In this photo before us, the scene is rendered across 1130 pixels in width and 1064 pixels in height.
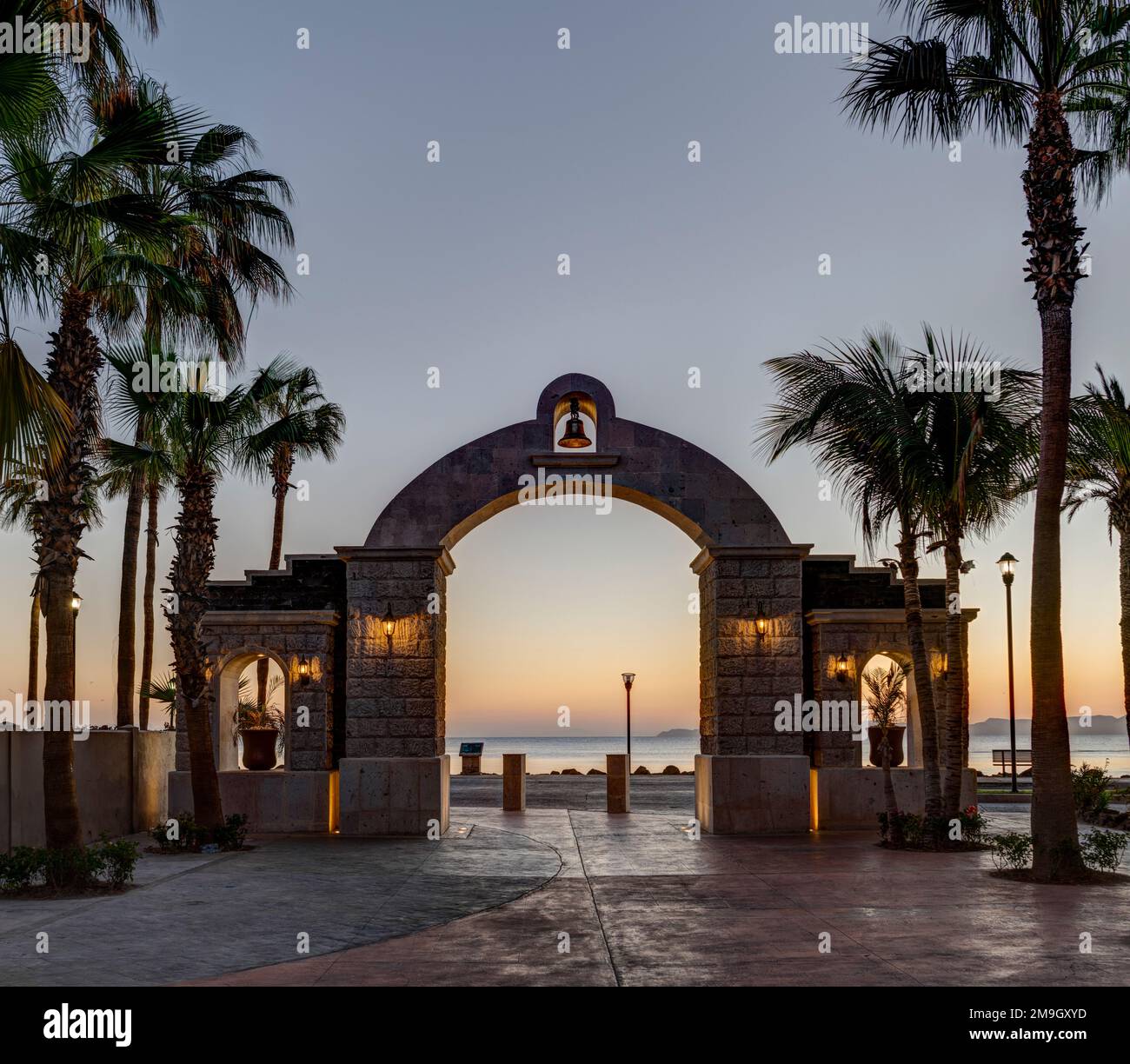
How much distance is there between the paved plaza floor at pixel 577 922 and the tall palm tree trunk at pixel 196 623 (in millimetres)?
1214

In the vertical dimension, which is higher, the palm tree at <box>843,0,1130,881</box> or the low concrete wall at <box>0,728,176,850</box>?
the palm tree at <box>843,0,1130,881</box>

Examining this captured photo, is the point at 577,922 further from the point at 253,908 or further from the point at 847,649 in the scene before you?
the point at 847,649

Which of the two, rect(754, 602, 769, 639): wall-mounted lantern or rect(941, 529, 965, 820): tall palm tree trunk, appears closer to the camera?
rect(941, 529, 965, 820): tall palm tree trunk

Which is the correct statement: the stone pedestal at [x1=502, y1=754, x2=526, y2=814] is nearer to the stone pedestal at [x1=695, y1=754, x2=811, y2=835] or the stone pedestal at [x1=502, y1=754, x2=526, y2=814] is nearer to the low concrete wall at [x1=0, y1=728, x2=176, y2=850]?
the stone pedestal at [x1=695, y1=754, x2=811, y2=835]

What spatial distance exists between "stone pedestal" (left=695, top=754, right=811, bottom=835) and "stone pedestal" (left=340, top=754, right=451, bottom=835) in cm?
443

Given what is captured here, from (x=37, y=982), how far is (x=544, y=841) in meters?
10.3

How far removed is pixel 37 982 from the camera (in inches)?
326

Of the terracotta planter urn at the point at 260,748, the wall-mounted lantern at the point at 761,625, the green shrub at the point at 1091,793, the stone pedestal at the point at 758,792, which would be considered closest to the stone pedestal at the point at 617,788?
the stone pedestal at the point at 758,792

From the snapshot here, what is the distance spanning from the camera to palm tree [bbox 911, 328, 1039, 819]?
1586 cm

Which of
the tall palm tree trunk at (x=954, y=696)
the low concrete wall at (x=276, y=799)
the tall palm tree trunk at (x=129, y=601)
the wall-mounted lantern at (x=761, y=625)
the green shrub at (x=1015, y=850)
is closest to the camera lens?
the green shrub at (x=1015, y=850)

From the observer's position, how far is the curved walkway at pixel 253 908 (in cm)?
909

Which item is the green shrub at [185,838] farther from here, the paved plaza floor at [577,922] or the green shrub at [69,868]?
the green shrub at [69,868]

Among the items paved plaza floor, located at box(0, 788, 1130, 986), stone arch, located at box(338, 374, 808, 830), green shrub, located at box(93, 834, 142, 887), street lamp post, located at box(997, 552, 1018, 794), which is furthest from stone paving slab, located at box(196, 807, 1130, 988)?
street lamp post, located at box(997, 552, 1018, 794)
